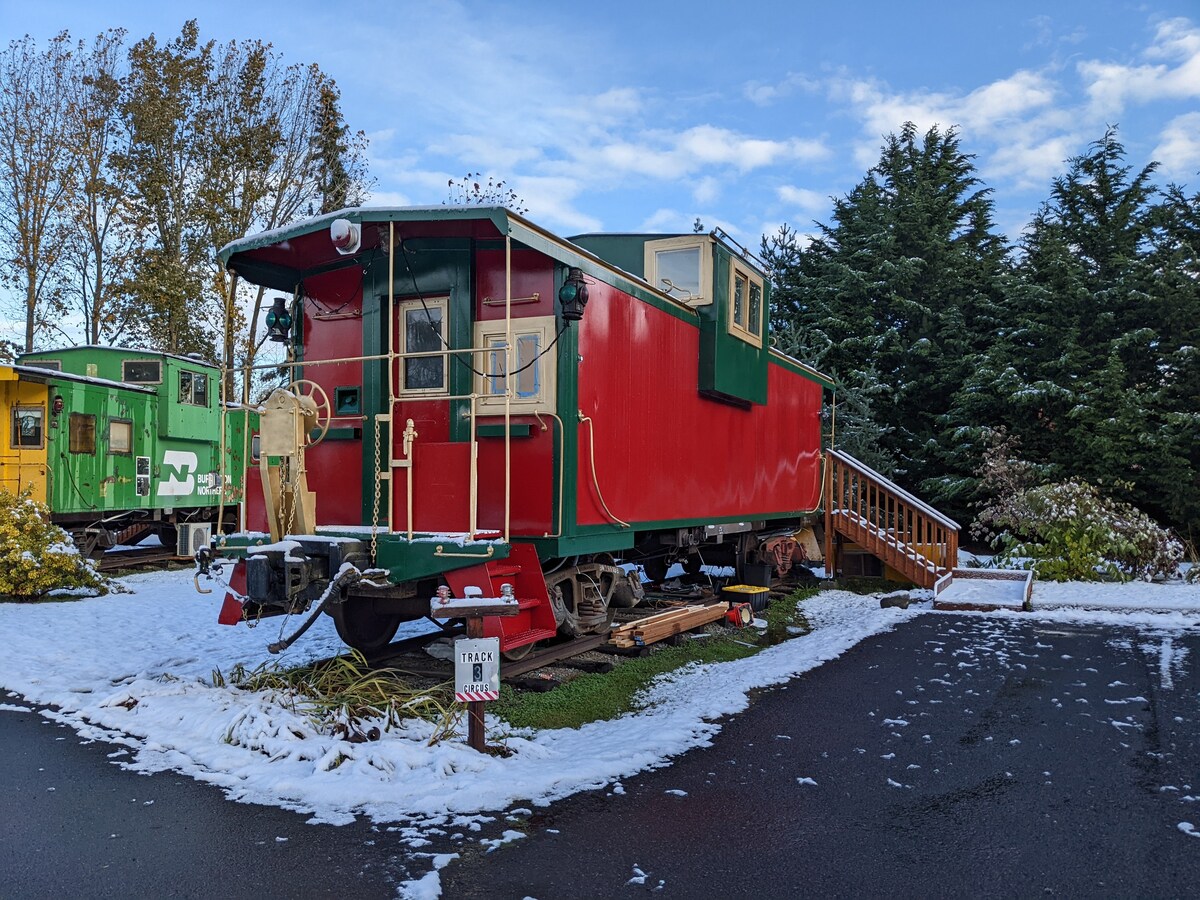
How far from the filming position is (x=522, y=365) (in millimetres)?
6621

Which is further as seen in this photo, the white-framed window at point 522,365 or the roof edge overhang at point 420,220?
the white-framed window at point 522,365

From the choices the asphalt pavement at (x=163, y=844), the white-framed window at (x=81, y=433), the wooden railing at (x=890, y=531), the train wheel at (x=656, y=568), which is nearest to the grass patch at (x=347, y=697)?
the asphalt pavement at (x=163, y=844)

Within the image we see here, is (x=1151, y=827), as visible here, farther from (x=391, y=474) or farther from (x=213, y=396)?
(x=213, y=396)

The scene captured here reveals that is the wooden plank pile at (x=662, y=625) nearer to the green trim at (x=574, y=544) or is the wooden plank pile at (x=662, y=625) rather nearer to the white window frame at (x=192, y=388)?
the green trim at (x=574, y=544)

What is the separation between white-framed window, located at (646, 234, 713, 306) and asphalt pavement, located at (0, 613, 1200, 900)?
4.61 m

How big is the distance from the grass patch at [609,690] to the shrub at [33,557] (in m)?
7.56

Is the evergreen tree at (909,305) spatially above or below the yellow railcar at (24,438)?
above

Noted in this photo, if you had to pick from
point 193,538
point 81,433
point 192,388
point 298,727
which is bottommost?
point 298,727

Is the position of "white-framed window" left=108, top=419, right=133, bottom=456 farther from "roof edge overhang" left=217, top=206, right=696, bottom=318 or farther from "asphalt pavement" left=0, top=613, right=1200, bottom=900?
"asphalt pavement" left=0, top=613, right=1200, bottom=900

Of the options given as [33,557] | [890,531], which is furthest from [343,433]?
[890,531]

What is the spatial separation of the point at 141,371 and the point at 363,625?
1066 centimetres

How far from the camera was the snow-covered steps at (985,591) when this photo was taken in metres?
10.5

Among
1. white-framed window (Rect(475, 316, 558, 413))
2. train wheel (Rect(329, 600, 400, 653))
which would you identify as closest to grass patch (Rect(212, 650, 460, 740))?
train wheel (Rect(329, 600, 400, 653))

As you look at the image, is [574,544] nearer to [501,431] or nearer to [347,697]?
[501,431]
